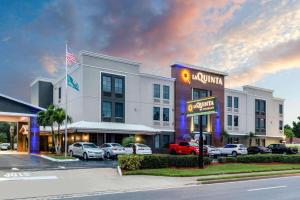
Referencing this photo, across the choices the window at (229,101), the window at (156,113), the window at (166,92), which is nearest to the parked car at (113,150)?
the window at (156,113)

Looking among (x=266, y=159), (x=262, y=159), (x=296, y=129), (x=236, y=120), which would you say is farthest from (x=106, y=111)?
(x=296, y=129)

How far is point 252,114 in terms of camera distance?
67.5 meters

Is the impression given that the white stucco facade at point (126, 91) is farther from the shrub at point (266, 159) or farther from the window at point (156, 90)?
the shrub at point (266, 159)

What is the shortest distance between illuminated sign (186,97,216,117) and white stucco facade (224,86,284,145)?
34926mm

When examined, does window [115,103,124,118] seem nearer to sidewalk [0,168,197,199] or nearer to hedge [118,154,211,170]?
hedge [118,154,211,170]

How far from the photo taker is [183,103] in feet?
182

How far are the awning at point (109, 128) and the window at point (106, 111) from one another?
2.67 feet

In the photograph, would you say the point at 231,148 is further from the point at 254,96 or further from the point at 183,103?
the point at 254,96

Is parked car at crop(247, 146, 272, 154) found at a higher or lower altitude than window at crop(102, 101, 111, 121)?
lower

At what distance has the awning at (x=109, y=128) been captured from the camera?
42562 millimetres

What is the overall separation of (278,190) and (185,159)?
10486 mm

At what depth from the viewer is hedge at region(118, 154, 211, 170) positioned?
24.2 metres

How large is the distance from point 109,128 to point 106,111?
11.2 feet

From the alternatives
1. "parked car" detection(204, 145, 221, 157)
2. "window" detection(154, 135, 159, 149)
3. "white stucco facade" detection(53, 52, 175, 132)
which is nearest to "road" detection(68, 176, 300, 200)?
"parked car" detection(204, 145, 221, 157)
